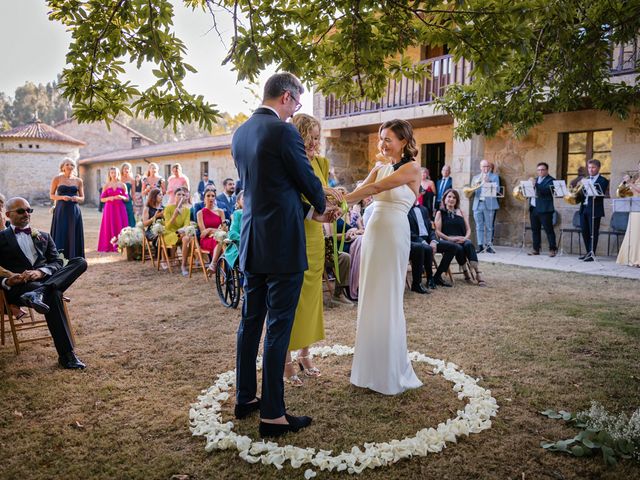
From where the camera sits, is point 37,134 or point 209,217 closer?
point 209,217

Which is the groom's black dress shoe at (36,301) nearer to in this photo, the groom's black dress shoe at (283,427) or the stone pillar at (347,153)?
the groom's black dress shoe at (283,427)

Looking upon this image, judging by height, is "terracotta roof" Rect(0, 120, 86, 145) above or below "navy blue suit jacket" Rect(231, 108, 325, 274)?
above

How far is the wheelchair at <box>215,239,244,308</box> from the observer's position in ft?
20.0

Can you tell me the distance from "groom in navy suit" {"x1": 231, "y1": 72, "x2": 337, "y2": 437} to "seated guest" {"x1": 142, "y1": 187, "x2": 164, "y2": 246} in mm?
7487

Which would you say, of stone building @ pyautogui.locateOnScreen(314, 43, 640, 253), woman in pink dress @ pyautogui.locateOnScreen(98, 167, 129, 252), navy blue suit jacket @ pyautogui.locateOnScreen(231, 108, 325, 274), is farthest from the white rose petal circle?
woman in pink dress @ pyautogui.locateOnScreen(98, 167, 129, 252)

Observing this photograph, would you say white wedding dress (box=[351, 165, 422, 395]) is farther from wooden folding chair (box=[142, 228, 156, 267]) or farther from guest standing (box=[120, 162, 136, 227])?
guest standing (box=[120, 162, 136, 227])

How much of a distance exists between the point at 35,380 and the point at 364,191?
292cm

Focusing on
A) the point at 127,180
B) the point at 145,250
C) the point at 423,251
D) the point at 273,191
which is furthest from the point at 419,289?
the point at 127,180

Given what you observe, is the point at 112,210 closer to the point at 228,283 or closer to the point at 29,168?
the point at 228,283

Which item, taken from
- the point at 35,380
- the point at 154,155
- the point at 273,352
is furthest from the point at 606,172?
the point at 154,155

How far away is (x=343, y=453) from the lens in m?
2.74

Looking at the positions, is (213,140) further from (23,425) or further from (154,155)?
(23,425)

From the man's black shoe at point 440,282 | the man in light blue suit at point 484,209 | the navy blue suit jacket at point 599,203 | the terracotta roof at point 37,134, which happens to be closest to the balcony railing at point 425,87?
the man in light blue suit at point 484,209

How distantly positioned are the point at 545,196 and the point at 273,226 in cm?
989
